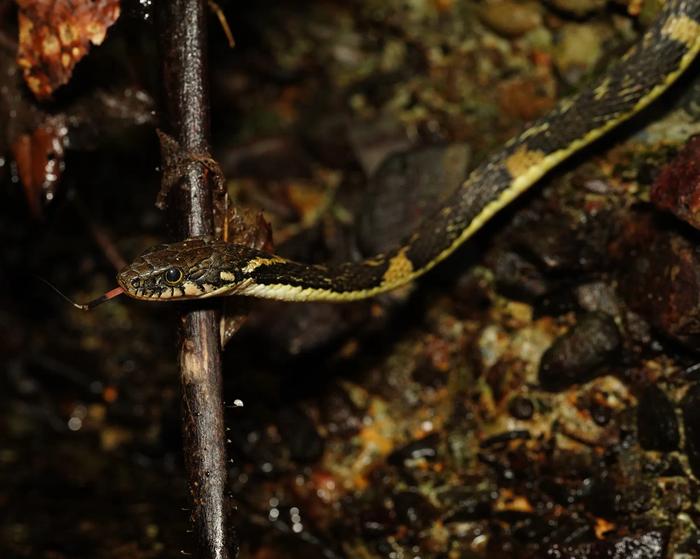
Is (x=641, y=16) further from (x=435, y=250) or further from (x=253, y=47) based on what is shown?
(x=253, y=47)

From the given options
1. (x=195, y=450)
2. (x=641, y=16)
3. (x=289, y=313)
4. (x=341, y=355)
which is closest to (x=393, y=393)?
(x=341, y=355)

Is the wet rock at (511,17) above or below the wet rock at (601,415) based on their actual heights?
above

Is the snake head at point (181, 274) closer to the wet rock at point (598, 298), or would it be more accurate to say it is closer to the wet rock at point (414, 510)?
the wet rock at point (414, 510)

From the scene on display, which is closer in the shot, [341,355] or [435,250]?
[435,250]

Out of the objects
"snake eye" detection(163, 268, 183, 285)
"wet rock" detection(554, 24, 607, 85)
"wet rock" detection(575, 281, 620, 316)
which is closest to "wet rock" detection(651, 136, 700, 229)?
"wet rock" detection(575, 281, 620, 316)

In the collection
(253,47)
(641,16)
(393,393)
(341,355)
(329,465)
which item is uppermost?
(253,47)

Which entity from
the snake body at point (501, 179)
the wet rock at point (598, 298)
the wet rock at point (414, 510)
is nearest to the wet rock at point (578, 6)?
the snake body at point (501, 179)

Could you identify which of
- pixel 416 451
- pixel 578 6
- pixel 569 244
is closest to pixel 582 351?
pixel 569 244
